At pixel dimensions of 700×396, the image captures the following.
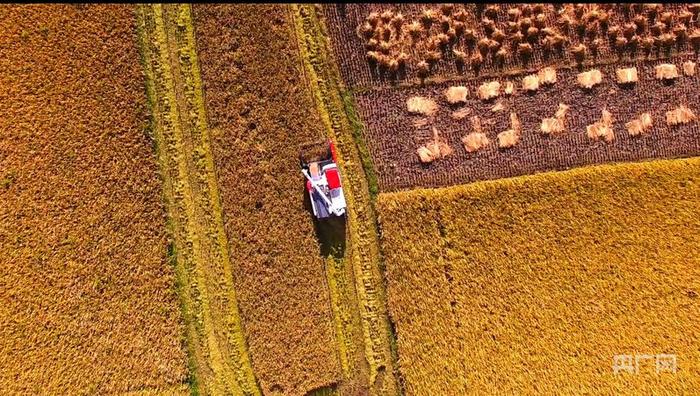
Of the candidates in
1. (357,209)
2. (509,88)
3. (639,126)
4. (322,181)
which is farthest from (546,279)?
(322,181)

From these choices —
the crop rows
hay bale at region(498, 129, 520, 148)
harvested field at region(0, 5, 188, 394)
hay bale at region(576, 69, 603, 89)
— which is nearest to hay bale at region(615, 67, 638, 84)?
the crop rows

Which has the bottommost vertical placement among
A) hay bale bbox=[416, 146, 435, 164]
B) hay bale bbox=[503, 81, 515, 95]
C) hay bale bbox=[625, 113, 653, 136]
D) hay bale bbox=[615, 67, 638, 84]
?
hay bale bbox=[625, 113, 653, 136]

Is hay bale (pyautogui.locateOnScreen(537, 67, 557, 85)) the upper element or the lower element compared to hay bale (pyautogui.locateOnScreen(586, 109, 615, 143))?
upper

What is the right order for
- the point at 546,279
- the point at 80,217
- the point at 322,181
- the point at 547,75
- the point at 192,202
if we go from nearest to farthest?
1. the point at 80,217
2. the point at 322,181
3. the point at 192,202
4. the point at 546,279
5. the point at 547,75

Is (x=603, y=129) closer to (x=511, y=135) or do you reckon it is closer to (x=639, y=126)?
(x=639, y=126)

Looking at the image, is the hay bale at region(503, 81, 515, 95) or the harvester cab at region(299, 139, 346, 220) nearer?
the harvester cab at region(299, 139, 346, 220)

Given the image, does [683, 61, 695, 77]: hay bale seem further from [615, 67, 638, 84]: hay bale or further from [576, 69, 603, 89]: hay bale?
[576, 69, 603, 89]: hay bale

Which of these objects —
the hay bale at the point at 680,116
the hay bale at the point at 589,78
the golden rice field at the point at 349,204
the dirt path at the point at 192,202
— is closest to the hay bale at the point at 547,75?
the golden rice field at the point at 349,204
